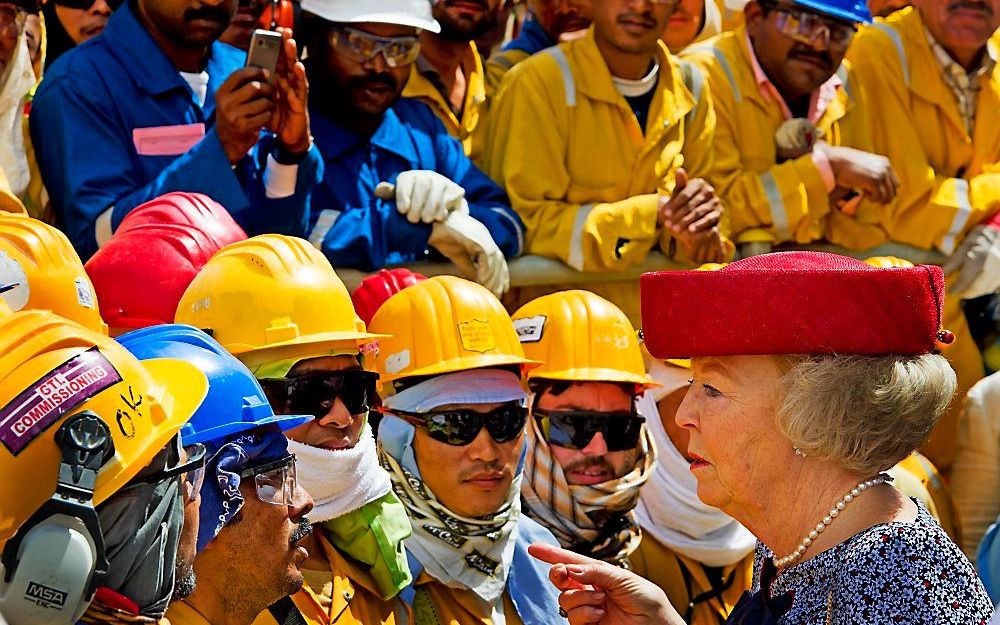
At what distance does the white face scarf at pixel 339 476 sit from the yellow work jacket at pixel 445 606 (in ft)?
1.63

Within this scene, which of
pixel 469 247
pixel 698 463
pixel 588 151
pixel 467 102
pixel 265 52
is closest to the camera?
pixel 698 463

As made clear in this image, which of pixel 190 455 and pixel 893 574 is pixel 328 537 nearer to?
pixel 190 455

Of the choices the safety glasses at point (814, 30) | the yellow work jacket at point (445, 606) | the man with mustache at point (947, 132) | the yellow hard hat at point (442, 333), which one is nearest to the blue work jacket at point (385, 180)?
the yellow hard hat at point (442, 333)

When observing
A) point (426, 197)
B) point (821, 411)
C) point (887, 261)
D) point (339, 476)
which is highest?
point (821, 411)

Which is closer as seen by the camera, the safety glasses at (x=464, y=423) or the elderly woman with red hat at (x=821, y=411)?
the elderly woman with red hat at (x=821, y=411)

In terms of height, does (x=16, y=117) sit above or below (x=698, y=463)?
below

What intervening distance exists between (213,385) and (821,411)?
49.8 inches

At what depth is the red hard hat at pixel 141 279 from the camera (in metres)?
4.91

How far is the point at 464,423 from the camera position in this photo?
5.32 metres

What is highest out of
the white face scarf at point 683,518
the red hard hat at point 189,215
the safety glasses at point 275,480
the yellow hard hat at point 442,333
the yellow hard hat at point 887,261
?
the safety glasses at point 275,480

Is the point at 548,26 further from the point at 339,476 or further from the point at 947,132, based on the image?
the point at 339,476

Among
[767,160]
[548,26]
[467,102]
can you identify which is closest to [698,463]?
[467,102]

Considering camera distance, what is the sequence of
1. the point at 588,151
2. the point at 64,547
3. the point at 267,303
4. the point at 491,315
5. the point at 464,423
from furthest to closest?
the point at 588,151
the point at 491,315
the point at 464,423
the point at 267,303
the point at 64,547

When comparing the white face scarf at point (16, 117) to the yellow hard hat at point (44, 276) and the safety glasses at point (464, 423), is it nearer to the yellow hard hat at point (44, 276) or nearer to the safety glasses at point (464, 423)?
the yellow hard hat at point (44, 276)
